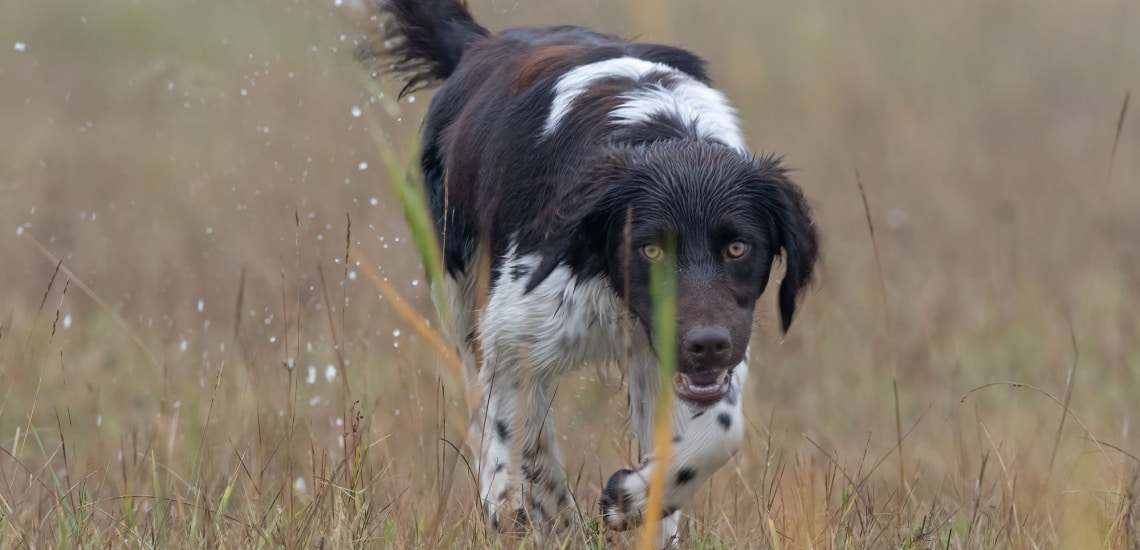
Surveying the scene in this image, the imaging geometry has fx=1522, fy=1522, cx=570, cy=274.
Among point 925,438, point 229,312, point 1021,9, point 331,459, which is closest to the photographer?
point 331,459

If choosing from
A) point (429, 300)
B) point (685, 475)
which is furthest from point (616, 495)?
point (429, 300)

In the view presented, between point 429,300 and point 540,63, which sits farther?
point 429,300

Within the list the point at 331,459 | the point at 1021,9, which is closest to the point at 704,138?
the point at 331,459

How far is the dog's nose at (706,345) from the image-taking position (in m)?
3.15

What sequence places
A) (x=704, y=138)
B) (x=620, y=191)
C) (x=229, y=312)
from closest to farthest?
(x=620, y=191)
(x=704, y=138)
(x=229, y=312)

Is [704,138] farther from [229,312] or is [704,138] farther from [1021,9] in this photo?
[1021,9]

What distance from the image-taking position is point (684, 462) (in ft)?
11.8

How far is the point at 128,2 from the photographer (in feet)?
43.4

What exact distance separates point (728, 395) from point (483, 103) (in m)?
1.18

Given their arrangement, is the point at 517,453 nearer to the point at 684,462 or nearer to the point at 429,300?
the point at 684,462

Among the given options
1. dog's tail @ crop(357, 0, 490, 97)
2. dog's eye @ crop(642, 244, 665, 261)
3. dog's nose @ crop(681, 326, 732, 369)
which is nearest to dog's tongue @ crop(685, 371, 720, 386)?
dog's nose @ crop(681, 326, 732, 369)

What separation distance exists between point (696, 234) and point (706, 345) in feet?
1.17

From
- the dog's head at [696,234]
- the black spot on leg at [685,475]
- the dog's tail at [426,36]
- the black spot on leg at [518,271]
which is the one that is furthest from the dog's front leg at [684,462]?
the dog's tail at [426,36]

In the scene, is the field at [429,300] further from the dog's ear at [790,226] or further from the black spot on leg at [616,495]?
the dog's ear at [790,226]
